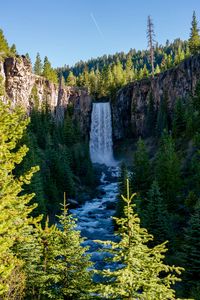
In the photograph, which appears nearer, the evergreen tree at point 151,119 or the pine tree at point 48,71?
the evergreen tree at point 151,119

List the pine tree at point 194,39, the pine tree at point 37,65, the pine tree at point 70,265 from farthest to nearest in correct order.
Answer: the pine tree at point 37,65 → the pine tree at point 194,39 → the pine tree at point 70,265

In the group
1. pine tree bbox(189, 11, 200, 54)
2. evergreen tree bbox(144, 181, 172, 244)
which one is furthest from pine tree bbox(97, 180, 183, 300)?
pine tree bbox(189, 11, 200, 54)

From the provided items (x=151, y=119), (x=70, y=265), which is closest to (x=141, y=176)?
(x=70, y=265)

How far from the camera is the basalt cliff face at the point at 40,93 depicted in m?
76.6

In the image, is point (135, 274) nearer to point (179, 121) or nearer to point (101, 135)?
point (179, 121)

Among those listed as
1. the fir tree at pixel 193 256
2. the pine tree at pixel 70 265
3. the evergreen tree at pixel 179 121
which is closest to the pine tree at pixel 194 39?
the evergreen tree at pixel 179 121

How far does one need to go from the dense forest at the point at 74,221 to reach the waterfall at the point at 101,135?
852 centimetres

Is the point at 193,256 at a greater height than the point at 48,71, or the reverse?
the point at 48,71

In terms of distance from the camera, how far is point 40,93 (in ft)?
298

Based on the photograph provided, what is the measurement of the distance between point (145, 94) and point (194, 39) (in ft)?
68.5

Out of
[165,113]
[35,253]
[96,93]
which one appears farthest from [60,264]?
[96,93]

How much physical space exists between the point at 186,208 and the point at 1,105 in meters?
32.9

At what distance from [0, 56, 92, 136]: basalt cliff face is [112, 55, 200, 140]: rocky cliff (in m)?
10.7

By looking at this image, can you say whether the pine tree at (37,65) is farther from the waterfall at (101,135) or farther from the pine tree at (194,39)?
the pine tree at (194,39)
